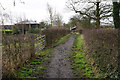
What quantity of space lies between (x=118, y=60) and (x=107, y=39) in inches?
30.4

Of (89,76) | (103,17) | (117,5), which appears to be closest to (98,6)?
(103,17)

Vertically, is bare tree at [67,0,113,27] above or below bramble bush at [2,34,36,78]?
above

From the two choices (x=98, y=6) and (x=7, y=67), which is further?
(x=98, y=6)

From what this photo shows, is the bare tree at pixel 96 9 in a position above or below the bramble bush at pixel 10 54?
above

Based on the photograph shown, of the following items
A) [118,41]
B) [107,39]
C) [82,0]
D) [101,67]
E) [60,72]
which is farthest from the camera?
[82,0]

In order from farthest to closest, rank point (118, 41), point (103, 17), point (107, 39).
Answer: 1. point (103, 17)
2. point (107, 39)
3. point (118, 41)

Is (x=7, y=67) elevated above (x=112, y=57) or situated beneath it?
situated beneath

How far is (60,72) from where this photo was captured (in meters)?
4.12

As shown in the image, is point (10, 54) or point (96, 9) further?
point (96, 9)

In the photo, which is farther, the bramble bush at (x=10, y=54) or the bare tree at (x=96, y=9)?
the bare tree at (x=96, y=9)

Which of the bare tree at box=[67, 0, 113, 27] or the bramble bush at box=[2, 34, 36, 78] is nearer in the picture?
the bramble bush at box=[2, 34, 36, 78]

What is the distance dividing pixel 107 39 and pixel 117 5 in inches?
167

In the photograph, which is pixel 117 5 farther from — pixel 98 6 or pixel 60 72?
pixel 60 72

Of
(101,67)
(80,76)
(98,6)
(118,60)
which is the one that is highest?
(98,6)
